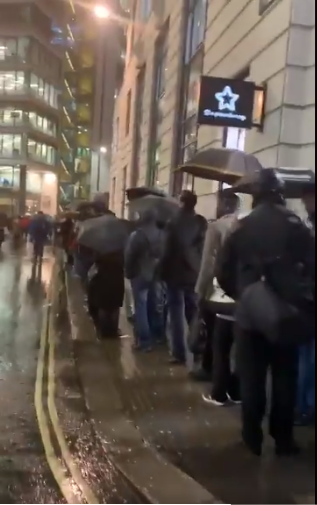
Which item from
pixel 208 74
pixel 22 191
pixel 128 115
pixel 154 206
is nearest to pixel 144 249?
pixel 154 206

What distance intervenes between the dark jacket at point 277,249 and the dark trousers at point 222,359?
146cm

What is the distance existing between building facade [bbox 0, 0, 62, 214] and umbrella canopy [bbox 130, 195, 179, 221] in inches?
2472

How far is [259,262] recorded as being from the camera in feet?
16.3

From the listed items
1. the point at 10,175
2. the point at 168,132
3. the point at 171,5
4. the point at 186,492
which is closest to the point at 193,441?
the point at 186,492

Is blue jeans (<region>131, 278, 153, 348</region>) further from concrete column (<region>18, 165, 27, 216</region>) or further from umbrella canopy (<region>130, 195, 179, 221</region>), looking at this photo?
concrete column (<region>18, 165, 27, 216</region>)

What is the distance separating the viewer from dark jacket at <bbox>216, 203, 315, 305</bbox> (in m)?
4.82

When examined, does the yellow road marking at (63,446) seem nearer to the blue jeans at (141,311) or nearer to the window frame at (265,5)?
the blue jeans at (141,311)

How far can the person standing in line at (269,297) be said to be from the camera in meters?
4.82

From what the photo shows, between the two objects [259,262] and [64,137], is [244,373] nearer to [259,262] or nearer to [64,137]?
[259,262]

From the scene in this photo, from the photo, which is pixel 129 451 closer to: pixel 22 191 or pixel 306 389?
pixel 306 389

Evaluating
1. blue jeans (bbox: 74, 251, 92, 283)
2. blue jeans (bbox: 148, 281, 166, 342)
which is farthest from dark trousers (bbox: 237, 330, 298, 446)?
blue jeans (bbox: 74, 251, 92, 283)

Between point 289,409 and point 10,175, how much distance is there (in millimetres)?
69005

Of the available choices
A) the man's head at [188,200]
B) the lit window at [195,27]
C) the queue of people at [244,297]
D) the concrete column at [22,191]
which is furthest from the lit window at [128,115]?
the concrete column at [22,191]

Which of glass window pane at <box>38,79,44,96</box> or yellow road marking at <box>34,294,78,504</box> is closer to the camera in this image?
yellow road marking at <box>34,294,78,504</box>
